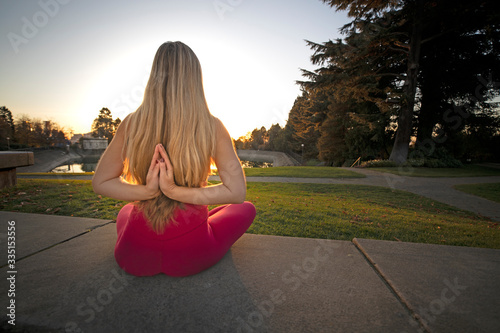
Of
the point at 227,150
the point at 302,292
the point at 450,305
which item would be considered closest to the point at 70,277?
the point at 227,150

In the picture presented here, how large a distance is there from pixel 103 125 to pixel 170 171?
95.4m

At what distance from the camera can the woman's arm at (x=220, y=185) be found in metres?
1.46

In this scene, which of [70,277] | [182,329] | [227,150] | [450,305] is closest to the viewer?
[182,329]

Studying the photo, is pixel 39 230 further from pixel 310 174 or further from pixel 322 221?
pixel 310 174

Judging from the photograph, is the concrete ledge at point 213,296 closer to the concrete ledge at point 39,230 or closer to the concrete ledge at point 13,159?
the concrete ledge at point 39,230

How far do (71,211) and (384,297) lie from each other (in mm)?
4467

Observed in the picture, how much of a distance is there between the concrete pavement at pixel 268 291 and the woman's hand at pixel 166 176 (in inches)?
25.6

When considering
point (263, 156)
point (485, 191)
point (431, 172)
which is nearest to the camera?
point (485, 191)

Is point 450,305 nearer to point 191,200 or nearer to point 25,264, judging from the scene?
point 191,200

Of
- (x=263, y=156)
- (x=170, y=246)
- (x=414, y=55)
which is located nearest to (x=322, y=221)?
(x=170, y=246)

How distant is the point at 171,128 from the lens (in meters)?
1.53

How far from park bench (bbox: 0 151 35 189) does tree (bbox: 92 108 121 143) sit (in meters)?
85.7

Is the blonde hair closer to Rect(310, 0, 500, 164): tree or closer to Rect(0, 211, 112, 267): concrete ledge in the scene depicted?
Rect(0, 211, 112, 267): concrete ledge

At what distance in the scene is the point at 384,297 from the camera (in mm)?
1367
